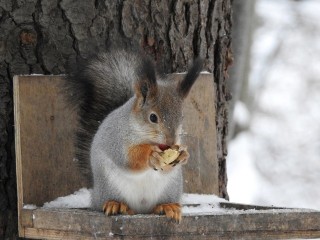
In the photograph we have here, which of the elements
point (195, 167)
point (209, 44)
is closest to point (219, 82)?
point (209, 44)

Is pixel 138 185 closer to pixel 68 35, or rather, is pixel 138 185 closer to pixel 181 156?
pixel 181 156

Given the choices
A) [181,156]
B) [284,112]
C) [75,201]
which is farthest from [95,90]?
[284,112]

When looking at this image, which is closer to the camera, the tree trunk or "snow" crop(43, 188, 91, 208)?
"snow" crop(43, 188, 91, 208)

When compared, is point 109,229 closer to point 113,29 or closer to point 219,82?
point 113,29

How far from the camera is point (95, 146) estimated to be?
2439 millimetres

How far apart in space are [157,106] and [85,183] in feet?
1.72

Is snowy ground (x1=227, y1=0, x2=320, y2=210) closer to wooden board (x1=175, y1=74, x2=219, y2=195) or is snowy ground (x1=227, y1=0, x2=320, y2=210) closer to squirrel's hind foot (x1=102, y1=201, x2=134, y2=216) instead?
wooden board (x1=175, y1=74, x2=219, y2=195)

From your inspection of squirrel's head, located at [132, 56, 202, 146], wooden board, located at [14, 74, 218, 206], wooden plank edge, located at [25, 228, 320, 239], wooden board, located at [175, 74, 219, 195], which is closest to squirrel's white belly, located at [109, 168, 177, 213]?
squirrel's head, located at [132, 56, 202, 146]

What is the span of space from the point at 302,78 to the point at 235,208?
16.2 feet

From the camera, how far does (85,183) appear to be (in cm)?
269

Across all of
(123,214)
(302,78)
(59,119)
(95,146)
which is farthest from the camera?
(302,78)

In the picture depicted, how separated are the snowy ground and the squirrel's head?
3.61 m

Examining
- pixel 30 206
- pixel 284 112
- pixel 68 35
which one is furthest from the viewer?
pixel 284 112

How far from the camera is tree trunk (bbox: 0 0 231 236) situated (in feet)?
8.83
